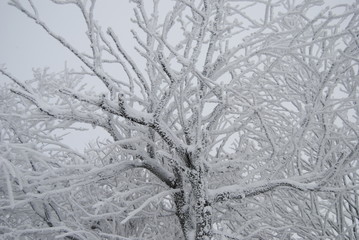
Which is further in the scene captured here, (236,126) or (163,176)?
(163,176)

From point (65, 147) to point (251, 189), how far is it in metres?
1.74

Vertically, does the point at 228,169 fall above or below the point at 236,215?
above

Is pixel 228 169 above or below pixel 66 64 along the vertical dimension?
below

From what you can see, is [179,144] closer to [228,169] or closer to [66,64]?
[228,169]

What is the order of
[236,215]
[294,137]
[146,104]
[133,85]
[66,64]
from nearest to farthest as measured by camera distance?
1. [294,137]
2. [146,104]
3. [133,85]
4. [236,215]
5. [66,64]

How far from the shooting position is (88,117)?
2584 mm

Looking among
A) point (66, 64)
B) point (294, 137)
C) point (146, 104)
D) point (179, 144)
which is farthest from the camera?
point (66, 64)

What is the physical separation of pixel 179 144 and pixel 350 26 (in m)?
1.62

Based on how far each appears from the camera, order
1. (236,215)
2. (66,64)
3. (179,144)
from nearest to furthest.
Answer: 1. (179,144)
2. (236,215)
3. (66,64)

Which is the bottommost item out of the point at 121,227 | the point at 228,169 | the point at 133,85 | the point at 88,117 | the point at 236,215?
the point at 121,227

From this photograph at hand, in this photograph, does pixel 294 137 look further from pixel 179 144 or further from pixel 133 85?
pixel 133 85

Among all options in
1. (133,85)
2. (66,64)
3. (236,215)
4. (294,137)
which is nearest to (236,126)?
(294,137)

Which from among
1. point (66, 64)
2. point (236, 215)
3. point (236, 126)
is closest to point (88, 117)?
point (236, 126)

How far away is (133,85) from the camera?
3.00 meters
